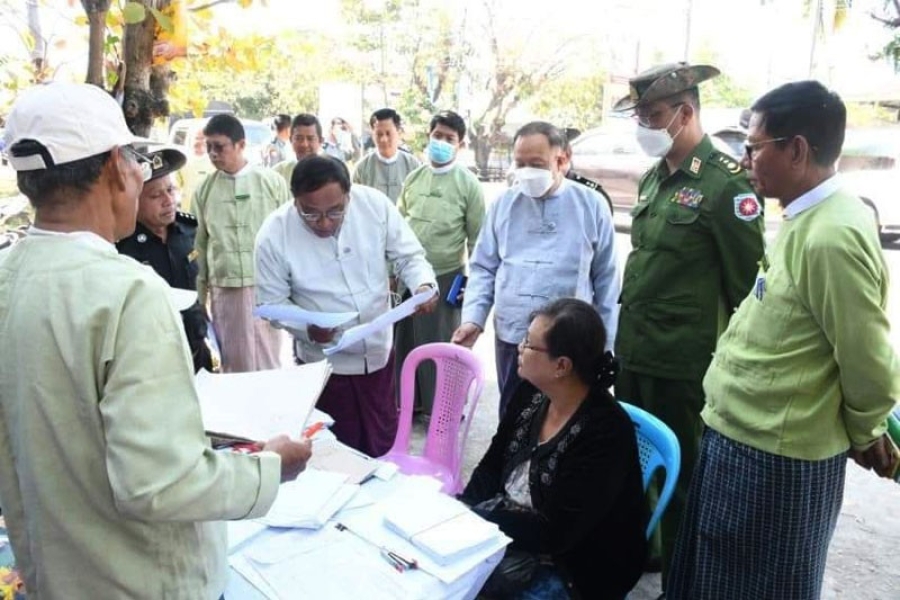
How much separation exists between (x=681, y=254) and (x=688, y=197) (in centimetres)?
19

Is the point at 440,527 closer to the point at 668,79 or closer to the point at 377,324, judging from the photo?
the point at 377,324

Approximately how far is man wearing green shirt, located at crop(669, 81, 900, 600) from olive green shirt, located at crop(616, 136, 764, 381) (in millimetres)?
393

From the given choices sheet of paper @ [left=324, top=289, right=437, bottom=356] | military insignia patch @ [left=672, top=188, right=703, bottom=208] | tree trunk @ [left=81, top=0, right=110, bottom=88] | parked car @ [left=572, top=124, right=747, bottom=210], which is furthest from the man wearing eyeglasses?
parked car @ [left=572, top=124, right=747, bottom=210]

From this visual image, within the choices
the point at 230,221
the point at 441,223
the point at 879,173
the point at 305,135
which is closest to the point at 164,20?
the point at 230,221

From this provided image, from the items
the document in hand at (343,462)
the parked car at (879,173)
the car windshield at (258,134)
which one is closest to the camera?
A: the document in hand at (343,462)

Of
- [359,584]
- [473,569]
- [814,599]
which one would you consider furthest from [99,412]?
[814,599]

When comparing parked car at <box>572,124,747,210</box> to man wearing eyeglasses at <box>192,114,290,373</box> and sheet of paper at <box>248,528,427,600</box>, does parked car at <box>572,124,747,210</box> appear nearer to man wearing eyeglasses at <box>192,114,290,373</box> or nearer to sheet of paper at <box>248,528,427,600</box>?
man wearing eyeglasses at <box>192,114,290,373</box>

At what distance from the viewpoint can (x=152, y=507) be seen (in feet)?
3.30

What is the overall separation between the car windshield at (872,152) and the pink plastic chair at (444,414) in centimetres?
853

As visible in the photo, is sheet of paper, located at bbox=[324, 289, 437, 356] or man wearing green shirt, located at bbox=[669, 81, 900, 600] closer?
man wearing green shirt, located at bbox=[669, 81, 900, 600]

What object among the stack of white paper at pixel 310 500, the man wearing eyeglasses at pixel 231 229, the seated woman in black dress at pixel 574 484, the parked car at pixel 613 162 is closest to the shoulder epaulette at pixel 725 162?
the seated woman in black dress at pixel 574 484

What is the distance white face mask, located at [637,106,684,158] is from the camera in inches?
93.7

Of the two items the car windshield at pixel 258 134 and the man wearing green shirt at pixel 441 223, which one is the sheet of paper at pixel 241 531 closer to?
the man wearing green shirt at pixel 441 223

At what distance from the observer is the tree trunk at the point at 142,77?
2.07m
